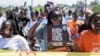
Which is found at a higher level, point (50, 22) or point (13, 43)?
point (50, 22)

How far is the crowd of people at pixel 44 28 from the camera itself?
4977 mm

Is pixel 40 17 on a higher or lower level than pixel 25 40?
higher

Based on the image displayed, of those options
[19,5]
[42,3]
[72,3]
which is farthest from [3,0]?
[72,3]

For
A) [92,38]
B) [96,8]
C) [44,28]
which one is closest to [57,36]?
[44,28]

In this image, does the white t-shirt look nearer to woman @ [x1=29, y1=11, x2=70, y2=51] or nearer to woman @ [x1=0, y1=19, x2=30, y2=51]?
woman @ [x1=0, y1=19, x2=30, y2=51]

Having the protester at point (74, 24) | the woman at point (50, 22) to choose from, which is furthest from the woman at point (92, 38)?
the woman at point (50, 22)

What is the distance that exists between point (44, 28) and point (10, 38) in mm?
554

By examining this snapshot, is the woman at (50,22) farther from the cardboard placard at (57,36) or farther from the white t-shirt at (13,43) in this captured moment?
the white t-shirt at (13,43)

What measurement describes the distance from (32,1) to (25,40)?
0.58m

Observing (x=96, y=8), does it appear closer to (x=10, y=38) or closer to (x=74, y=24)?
(x=74, y=24)

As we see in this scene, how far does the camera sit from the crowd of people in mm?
4977

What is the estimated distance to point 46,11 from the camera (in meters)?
5.05

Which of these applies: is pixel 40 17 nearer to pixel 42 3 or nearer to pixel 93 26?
pixel 42 3

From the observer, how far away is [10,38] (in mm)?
5219
